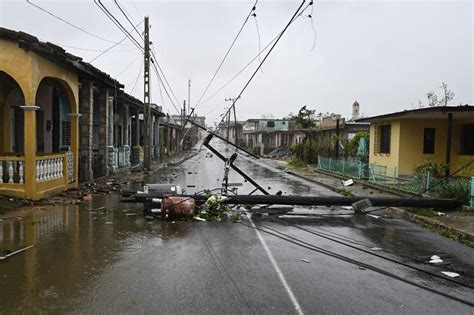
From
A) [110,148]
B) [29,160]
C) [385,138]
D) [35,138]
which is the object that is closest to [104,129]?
[110,148]

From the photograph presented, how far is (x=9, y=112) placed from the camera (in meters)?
16.6

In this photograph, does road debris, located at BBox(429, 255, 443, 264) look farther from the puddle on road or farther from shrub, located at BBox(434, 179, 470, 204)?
shrub, located at BBox(434, 179, 470, 204)

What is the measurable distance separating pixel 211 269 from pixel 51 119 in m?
15.7

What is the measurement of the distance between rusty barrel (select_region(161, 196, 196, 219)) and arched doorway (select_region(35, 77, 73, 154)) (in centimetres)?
946

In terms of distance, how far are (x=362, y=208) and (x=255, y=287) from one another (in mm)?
7645

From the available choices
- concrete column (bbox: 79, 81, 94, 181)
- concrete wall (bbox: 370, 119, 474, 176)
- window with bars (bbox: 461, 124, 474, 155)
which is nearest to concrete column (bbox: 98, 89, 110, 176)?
concrete column (bbox: 79, 81, 94, 181)

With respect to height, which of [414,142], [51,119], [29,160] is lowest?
[29,160]

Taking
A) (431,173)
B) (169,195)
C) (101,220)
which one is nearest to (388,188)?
(431,173)

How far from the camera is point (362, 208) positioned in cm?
1267

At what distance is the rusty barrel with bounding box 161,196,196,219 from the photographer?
10859 millimetres

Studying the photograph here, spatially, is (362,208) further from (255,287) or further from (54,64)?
(54,64)

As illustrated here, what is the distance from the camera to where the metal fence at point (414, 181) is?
43.8 ft

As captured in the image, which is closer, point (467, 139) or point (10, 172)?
point (10, 172)

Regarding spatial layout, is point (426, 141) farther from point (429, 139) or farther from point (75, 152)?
point (75, 152)
